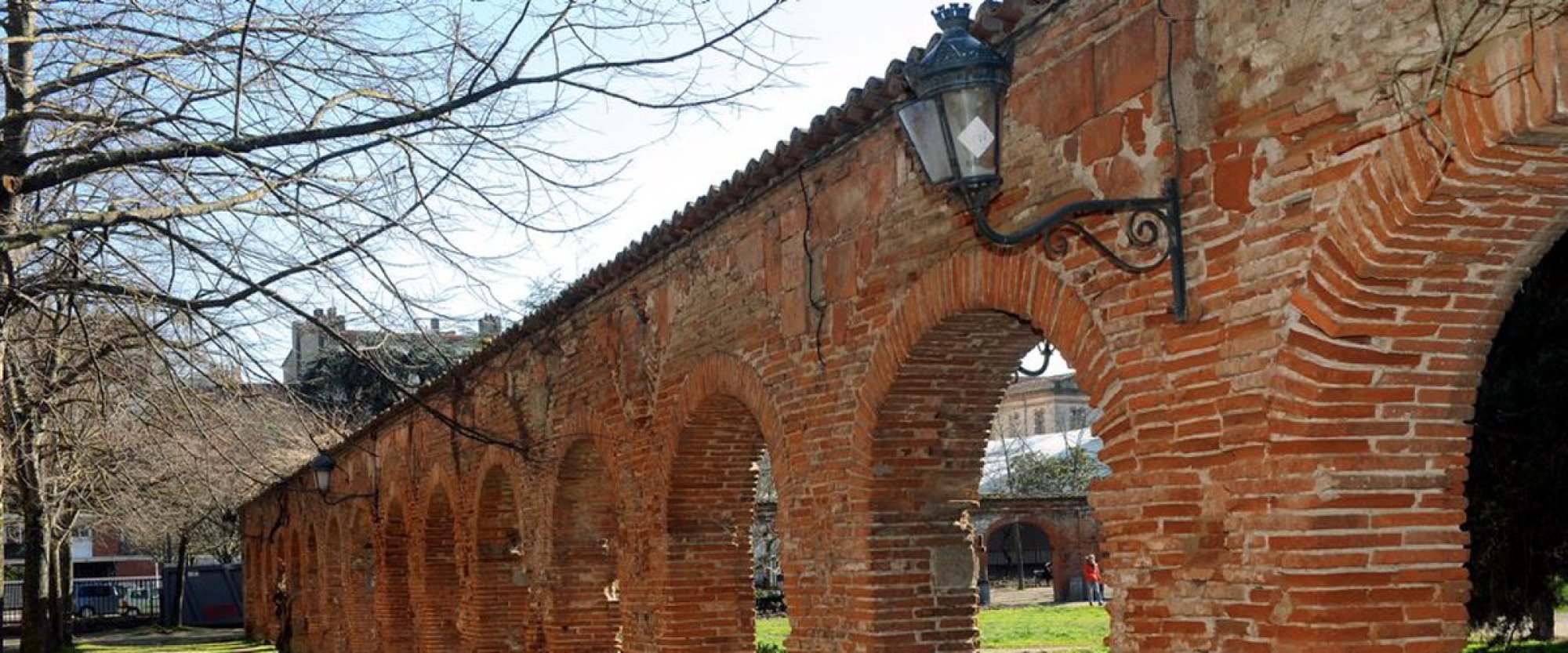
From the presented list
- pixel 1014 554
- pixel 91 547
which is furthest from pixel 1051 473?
pixel 91 547

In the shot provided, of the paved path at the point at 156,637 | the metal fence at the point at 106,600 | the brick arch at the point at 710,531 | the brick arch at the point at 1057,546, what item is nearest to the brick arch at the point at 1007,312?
the brick arch at the point at 710,531

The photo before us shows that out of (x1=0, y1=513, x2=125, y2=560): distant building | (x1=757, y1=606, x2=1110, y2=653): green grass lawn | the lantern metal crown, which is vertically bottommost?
(x1=757, y1=606, x2=1110, y2=653): green grass lawn

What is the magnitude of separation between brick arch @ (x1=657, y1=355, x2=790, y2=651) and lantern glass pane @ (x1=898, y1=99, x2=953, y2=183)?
462cm

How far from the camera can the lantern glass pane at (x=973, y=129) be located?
18.3ft

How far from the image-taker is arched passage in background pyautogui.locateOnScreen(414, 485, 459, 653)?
1817 centimetres

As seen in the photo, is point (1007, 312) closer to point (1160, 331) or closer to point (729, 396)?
point (1160, 331)

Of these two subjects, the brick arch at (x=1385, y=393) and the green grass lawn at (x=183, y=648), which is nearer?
the brick arch at (x=1385, y=393)

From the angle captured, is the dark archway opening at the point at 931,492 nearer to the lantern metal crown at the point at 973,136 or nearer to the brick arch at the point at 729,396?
the brick arch at the point at 729,396

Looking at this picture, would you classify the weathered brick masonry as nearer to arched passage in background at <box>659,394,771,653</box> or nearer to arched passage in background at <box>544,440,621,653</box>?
arched passage in background at <box>659,394,771,653</box>

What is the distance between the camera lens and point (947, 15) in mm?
5836

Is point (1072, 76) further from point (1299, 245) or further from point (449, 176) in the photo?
point (449, 176)

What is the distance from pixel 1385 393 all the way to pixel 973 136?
1658mm

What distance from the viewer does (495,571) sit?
51.4ft

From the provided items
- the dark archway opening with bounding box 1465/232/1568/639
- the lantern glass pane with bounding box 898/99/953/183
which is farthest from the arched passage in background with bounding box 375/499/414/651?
the lantern glass pane with bounding box 898/99/953/183
